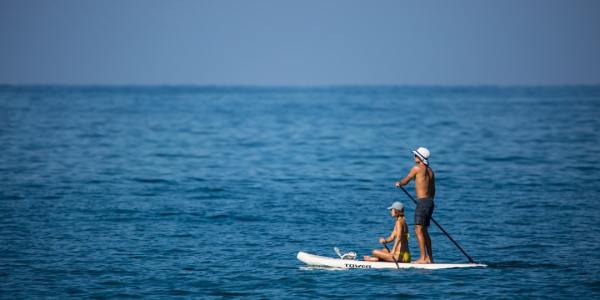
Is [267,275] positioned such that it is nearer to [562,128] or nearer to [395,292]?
[395,292]

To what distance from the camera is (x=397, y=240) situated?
1722 cm

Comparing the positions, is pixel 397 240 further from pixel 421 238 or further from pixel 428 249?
pixel 428 249

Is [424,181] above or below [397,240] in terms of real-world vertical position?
above

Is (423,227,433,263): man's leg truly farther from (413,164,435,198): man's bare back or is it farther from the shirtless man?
(413,164,435,198): man's bare back

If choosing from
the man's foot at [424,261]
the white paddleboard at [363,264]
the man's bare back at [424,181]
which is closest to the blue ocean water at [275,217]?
the white paddleboard at [363,264]

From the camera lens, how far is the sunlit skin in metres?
17.0

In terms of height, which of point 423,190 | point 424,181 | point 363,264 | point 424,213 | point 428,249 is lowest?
point 363,264

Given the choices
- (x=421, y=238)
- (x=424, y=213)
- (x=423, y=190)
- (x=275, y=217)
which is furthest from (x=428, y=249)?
(x=275, y=217)

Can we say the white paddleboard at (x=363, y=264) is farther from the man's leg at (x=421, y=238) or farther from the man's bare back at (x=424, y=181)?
the man's bare back at (x=424, y=181)

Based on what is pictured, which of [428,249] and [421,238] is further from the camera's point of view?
[428,249]

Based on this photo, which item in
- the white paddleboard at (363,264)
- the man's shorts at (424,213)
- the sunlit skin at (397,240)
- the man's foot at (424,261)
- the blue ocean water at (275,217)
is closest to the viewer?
the blue ocean water at (275,217)

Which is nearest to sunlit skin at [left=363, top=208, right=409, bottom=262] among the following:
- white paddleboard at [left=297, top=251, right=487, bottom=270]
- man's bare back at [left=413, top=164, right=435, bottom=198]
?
white paddleboard at [left=297, top=251, right=487, bottom=270]

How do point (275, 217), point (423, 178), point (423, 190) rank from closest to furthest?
point (423, 178), point (423, 190), point (275, 217)

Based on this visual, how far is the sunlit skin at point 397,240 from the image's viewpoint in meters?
17.0
